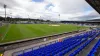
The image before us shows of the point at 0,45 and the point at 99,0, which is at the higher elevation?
the point at 99,0

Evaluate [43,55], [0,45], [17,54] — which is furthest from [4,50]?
[43,55]

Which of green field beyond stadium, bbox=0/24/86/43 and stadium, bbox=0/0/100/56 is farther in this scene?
green field beyond stadium, bbox=0/24/86/43

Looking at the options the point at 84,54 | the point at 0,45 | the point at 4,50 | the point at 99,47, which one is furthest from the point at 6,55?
the point at 99,47

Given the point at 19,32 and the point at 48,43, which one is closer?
the point at 48,43

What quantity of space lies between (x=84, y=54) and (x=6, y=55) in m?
Result: 11.0

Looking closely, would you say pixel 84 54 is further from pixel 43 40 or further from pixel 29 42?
pixel 43 40

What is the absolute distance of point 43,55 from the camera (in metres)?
15.2

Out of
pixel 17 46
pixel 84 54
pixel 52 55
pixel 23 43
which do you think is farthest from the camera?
pixel 23 43

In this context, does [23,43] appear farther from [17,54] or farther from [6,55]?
[17,54]

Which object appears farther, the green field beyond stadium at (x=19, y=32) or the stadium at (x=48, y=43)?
the green field beyond stadium at (x=19, y=32)

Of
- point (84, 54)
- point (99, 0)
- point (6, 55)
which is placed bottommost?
point (6, 55)

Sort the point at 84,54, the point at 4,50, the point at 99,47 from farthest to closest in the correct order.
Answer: the point at 4,50
the point at 99,47
the point at 84,54

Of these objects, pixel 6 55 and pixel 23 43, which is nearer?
pixel 6 55

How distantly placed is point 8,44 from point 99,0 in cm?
1687
